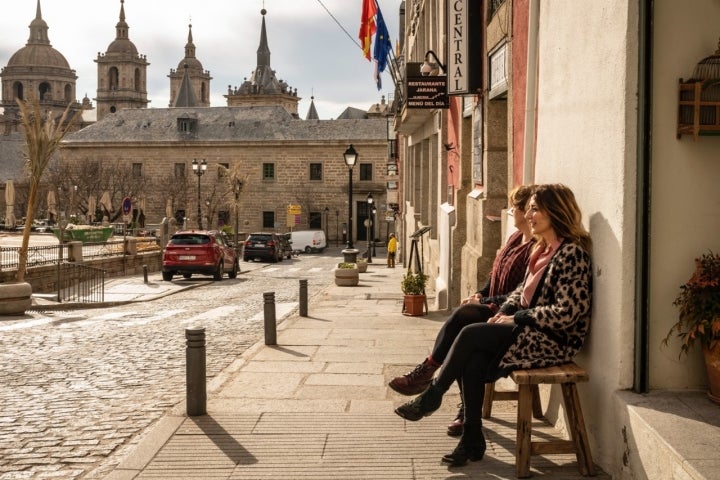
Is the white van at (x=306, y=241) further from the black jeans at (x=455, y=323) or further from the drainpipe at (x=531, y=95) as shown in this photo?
the black jeans at (x=455, y=323)

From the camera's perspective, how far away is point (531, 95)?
7512 mm

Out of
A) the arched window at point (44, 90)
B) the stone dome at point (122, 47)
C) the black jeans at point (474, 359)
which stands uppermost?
the stone dome at point (122, 47)

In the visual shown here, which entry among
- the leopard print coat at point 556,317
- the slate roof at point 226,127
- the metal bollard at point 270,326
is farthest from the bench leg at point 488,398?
the slate roof at point 226,127

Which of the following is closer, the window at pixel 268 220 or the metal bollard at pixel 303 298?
the metal bollard at pixel 303 298

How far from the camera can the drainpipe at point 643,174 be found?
4.65 metres

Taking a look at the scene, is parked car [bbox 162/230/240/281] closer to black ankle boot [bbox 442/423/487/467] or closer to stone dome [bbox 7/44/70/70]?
black ankle boot [bbox 442/423/487/467]

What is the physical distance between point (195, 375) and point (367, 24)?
671 inches

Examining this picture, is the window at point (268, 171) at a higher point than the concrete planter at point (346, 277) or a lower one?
higher

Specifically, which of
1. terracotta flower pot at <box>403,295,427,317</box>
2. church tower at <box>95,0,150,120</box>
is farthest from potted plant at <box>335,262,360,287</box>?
church tower at <box>95,0,150,120</box>

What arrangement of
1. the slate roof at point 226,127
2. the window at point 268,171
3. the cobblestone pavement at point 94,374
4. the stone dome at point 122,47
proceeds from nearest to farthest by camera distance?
the cobblestone pavement at point 94,374, the slate roof at point 226,127, the window at point 268,171, the stone dome at point 122,47

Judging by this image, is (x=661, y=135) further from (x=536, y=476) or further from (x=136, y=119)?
(x=136, y=119)

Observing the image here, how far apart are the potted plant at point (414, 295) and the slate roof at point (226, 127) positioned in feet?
175

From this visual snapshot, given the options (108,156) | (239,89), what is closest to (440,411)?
(108,156)

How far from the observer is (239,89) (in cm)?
11356
